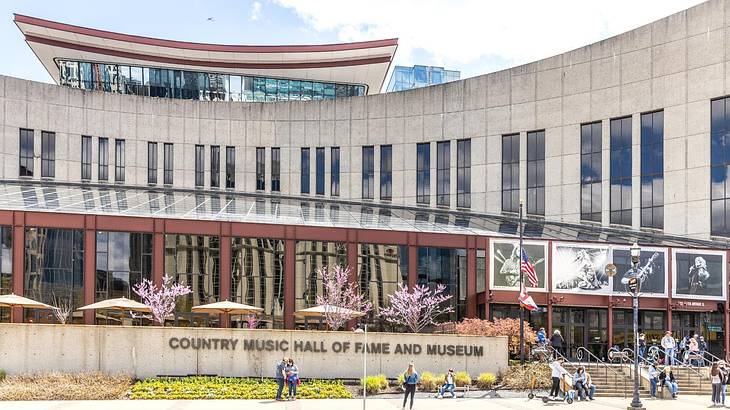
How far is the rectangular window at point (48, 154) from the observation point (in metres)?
66.1

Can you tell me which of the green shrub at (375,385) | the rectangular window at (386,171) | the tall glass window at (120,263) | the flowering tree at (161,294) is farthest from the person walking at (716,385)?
the rectangular window at (386,171)

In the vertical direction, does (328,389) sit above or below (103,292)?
below

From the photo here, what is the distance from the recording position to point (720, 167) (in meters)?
53.6

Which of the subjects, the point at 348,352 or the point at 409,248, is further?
the point at 409,248

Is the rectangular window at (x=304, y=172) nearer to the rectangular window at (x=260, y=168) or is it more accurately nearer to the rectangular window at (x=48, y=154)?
the rectangular window at (x=260, y=168)

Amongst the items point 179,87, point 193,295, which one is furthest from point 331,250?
point 179,87

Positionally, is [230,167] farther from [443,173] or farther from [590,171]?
[590,171]

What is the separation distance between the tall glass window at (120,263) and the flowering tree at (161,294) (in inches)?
23.1

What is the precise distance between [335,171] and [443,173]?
9.09m

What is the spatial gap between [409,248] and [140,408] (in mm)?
24068

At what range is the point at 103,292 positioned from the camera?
47219mm

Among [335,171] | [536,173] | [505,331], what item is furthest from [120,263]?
[536,173]

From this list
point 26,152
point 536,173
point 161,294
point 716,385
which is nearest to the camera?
point 716,385

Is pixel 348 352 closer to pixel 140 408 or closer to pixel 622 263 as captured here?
pixel 140 408
